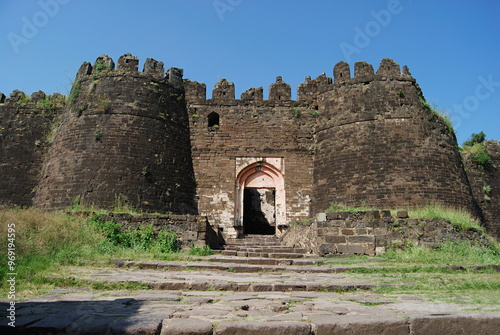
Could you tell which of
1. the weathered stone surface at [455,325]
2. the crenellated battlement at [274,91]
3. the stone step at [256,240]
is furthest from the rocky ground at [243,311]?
the crenellated battlement at [274,91]

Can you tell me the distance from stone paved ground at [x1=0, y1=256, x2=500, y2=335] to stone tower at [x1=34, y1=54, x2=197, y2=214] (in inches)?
334

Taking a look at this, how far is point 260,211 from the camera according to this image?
2131 cm

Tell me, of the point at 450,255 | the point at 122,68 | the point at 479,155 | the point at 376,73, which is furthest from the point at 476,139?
the point at 122,68

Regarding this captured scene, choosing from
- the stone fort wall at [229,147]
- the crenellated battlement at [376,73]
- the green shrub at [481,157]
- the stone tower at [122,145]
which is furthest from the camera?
the green shrub at [481,157]

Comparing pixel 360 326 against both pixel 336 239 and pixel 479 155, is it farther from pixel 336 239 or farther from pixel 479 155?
pixel 479 155

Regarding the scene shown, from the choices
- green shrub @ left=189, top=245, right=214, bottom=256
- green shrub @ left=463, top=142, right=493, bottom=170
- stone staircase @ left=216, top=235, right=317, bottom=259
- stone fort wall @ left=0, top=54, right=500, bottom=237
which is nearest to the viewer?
green shrub @ left=189, top=245, right=214, bottom=256

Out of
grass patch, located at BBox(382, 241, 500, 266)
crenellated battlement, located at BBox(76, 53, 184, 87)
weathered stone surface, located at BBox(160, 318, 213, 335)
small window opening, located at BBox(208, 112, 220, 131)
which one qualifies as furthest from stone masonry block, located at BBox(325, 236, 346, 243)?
crenellated battlement, located at BBox(76, 53, 184, 87)

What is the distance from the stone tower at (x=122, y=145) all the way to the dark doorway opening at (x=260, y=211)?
6.54 metres

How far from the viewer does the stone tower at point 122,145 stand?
13.3m

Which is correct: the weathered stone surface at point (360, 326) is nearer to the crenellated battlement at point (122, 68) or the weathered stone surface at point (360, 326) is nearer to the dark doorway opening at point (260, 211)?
the crenellated battlement at point (122, 68)

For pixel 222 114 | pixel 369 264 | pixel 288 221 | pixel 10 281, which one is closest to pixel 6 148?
pixel 222 114

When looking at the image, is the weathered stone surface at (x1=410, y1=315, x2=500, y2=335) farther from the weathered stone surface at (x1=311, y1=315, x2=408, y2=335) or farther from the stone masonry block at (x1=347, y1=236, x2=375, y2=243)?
the stone masonry block at (x1=347, y1=236, x2=375, y2=243)

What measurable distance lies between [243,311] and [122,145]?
11.8 meters

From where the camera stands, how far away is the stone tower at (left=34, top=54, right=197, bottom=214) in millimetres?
13297
